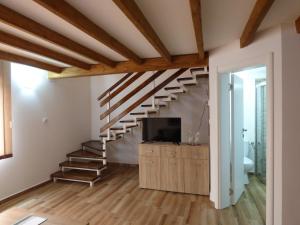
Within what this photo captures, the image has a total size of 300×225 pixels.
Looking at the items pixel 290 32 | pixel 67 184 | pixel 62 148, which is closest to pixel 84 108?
pixel 62 148

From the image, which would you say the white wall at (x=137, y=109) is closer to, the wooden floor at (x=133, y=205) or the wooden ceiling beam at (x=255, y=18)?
the wooden floor at (x=133, y=205)

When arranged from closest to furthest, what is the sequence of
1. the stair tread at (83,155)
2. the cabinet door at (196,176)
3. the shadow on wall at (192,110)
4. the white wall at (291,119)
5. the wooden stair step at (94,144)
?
1. the white wall at (291,119)
2. the cabinet door at (196,176)
3. the stair tread at (83,155)
4. the shadow on wall at (192,110)
5. the wooden stair step at (94,144)

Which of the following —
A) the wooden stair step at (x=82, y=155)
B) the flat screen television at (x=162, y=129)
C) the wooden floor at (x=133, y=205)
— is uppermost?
the flat screen television at (x=162, y=129)

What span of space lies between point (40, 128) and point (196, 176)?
329 cm

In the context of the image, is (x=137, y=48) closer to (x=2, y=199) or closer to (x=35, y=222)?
(x=35, y=222)

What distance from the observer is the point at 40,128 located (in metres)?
4.29

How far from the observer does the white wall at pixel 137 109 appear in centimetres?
507

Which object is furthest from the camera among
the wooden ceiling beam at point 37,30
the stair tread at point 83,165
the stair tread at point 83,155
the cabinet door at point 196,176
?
the stair tread at point 83,155

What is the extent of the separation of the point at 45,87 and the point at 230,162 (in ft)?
12.9

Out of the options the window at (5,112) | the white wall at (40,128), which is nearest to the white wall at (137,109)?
the white wall at (40,128)

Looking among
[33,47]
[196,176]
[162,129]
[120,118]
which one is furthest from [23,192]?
[196,176]

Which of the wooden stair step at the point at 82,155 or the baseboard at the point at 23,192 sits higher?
the wooden stair step at the point at 82,155

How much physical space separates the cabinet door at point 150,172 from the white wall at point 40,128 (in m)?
2.09

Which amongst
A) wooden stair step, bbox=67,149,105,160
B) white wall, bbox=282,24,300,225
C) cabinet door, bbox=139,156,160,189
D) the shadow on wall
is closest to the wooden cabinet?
cabinet door, bbox=139,156,160,189
